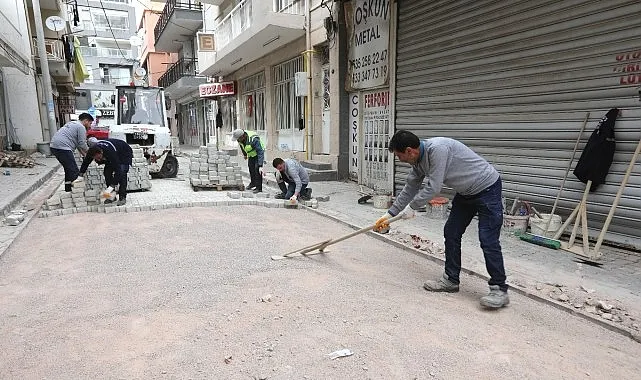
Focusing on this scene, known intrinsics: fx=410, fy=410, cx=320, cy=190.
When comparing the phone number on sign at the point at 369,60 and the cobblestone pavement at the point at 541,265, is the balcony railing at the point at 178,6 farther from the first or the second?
the cobblestone pavement at the point at 541,265

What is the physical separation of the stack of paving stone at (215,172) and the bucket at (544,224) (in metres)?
5.97

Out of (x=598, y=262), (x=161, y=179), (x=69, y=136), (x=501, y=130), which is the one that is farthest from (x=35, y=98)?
(x=598, y=262)

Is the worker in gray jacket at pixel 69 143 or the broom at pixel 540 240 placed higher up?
the worker in gray jacket at pixel 69 143

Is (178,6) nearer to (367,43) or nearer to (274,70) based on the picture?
(274,70)

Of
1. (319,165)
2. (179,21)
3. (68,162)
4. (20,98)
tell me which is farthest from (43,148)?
(319,165)

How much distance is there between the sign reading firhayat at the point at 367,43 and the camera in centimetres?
836

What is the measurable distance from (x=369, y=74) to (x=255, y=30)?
4.64m

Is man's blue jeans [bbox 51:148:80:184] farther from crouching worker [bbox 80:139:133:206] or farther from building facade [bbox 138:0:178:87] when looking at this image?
building facade [bbox 138:0:178:87]

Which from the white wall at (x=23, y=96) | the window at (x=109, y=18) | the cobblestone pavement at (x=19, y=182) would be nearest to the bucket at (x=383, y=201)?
the cobblestone pavement at (x=19, y=182)

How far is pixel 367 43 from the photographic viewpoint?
900cm

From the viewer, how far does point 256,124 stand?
16906 millimetres

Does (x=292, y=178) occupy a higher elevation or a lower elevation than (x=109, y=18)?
lower

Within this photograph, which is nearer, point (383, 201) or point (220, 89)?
point (383, 201)

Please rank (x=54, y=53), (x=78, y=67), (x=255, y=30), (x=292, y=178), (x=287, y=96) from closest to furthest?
(x=292, y=178), (x=255, y=30), (x=287, y=96), (x=54, y=53), (x=78, y=67)
